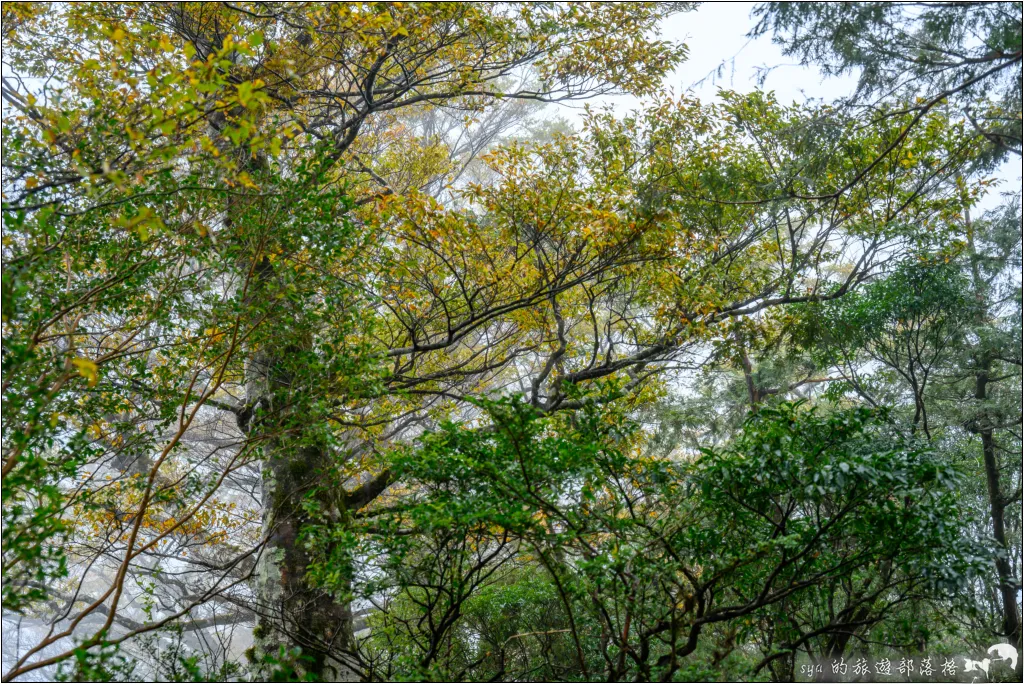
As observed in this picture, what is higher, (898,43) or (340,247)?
(898,43)

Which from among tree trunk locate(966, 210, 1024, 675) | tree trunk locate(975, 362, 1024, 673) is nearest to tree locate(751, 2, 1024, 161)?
tree trunk locate(966, 210, 1024, 675)

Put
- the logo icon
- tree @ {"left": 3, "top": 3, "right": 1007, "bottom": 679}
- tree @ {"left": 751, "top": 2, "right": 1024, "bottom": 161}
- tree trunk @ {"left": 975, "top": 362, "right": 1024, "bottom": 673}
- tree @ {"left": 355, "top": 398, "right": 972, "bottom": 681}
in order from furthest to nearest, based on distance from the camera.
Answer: tree trunk @ {"left": 975, "top": 362, "right": 1024, "bottom": 673} < the logo icon < tree @ {"left": 751, "top": 2, "right": 1024, "bottom": 161} < tree @ {"left": 3, "top": 3, "right": 1007, "bottom": 679} < tree @ {"left": 355, "top": 398, "right": 972, "bottom": 681}

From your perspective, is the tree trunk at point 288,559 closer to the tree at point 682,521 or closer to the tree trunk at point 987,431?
the tree at point 682,521

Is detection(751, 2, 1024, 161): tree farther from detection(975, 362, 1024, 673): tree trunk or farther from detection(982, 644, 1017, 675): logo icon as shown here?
detection(982, 644, 1017, 675): logo icon

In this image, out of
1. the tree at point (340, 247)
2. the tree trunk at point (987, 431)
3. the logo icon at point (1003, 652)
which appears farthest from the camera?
the tree trunk at point (987, 431)

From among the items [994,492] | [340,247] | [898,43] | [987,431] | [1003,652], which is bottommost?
[1003,652]

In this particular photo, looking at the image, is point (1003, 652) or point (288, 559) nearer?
point (288, 559)

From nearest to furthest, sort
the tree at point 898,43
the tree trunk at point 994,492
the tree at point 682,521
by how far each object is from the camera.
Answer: the tree at point 682,521
the tree at point 898,43
the tree trunk at point 994,492

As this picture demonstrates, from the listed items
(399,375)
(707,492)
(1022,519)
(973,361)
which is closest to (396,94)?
(399,375)

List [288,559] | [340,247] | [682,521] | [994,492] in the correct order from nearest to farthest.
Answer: [682,521] < [340,247] < [288,559] < [994,492]

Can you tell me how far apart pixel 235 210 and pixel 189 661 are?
1.47 m

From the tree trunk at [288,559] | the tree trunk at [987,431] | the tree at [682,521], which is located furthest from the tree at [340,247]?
the tree trunk at [987,431]

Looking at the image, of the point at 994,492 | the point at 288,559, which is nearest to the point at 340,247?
the point at 288,559

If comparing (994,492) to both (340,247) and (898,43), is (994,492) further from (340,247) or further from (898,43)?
(340,247)
